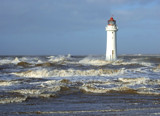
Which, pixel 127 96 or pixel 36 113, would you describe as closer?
pixel 36 113

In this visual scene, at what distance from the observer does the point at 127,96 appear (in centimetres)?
1130

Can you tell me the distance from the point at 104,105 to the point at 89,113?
130cm

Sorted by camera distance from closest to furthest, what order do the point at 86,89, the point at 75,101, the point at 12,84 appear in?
1. the point at 75,101
2. the point at 86,89
3. the point at 12,84

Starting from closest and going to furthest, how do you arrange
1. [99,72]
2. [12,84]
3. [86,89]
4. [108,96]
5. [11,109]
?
[11,109], [108,96], [86,89], [12,84], [99,72]

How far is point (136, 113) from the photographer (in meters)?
8.30

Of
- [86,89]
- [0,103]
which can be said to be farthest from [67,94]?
[0,103]

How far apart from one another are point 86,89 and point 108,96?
1643 mm

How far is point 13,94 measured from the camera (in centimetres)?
1152

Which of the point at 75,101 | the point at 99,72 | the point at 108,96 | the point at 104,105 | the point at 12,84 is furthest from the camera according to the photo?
the point at 99,72

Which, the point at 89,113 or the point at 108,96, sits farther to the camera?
the point at 108,96

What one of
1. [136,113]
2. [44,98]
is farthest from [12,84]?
[136,113]

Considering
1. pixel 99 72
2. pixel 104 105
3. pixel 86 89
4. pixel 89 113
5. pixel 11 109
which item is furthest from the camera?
pixel 99 72

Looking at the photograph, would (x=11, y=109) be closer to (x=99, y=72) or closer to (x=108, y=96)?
(x=108, y=96)

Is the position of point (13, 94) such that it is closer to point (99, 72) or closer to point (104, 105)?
point (104, 105)
